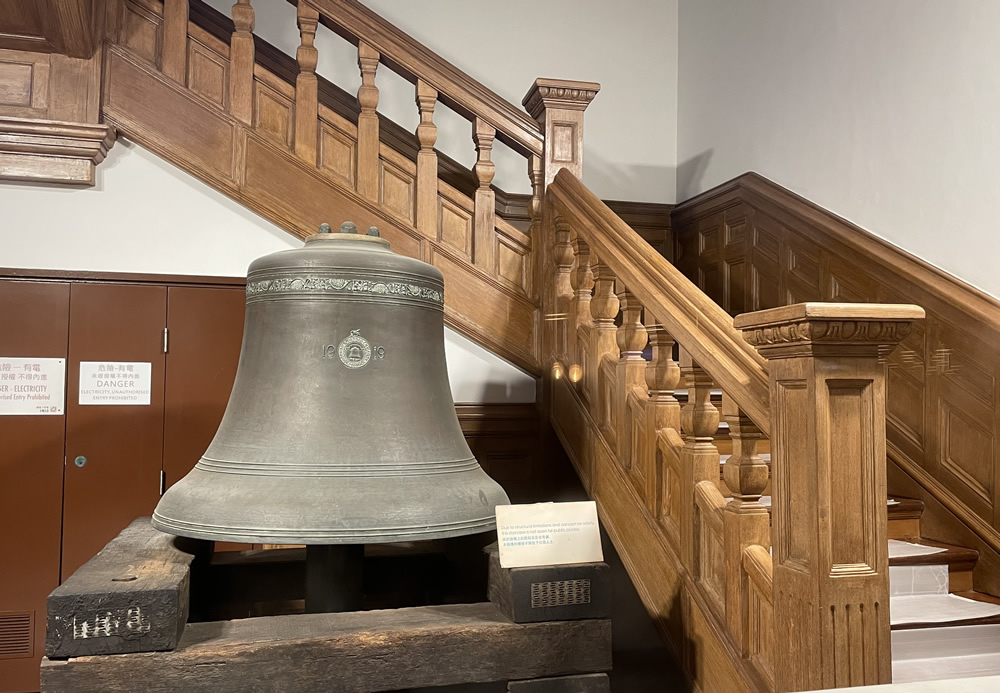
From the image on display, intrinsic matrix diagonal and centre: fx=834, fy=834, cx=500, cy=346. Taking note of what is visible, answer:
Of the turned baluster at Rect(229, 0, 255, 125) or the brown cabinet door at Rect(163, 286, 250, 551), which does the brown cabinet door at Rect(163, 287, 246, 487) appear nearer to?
the brown cabinet door at Rect(163, 286, 250, 551)

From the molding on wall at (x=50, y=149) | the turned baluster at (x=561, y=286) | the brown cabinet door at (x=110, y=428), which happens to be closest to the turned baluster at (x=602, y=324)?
the turned baluster at (x=561, y=286)

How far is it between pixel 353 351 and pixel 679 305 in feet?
2.95

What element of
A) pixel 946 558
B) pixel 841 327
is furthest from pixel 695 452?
pixel 946 558

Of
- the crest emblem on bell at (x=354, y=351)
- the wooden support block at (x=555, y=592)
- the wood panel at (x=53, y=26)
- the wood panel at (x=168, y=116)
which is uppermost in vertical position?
the wood panel at (x=53, y=26)

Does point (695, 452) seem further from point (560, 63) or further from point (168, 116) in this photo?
point (560, 63)

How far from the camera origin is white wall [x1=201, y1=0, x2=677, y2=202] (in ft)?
15.6

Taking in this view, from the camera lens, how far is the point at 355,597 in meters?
2.16

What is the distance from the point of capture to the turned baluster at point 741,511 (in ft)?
6.31

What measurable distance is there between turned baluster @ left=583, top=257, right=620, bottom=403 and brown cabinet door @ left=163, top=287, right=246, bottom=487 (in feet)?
4.76

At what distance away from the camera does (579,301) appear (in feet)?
9.86

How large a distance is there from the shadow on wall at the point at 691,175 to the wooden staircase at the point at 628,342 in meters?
1.50

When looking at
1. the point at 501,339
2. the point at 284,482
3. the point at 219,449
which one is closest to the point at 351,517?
the point at 284,482

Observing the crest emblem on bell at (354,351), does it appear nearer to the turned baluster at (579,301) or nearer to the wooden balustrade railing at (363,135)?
the turned baluster at (579,301)

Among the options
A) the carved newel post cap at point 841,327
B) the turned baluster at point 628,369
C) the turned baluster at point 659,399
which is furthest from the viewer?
the turned baluster at point 628,369
